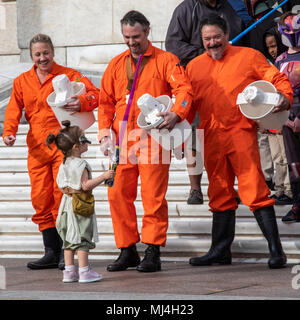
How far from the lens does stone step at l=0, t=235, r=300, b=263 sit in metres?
6.69

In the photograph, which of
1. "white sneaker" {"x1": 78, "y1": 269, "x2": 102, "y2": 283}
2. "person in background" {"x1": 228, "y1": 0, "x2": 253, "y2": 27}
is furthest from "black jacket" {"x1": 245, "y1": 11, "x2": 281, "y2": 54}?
"white sneaker" {"x1": 78, "y1": 269, "x2": 102, "y2": 283}

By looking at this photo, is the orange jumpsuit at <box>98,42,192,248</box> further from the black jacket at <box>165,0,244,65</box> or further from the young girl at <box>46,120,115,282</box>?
the black jacket at <box>165,0,244,65</box>

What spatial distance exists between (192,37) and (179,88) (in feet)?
4.04

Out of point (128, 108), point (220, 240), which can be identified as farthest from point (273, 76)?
point (220, 240)

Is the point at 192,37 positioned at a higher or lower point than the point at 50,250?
higher

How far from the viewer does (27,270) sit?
6.41 metres

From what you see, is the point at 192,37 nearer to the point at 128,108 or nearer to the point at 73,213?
the point at 128,108

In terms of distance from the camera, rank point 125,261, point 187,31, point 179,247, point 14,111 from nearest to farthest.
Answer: point 125,261, point 14,111, point 179,247, point 187,31

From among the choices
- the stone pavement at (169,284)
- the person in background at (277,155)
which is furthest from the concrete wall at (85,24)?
the stone pavement at (169,284)

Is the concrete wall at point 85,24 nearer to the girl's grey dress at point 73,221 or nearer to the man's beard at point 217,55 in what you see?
the man's beard at point 217,55

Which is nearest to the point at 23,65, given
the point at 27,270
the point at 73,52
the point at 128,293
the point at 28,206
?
the point at 73,52

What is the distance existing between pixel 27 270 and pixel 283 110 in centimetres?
245

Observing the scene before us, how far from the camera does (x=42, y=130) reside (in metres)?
6.63

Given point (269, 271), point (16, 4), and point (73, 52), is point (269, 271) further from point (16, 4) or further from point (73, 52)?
point (16, 4)
